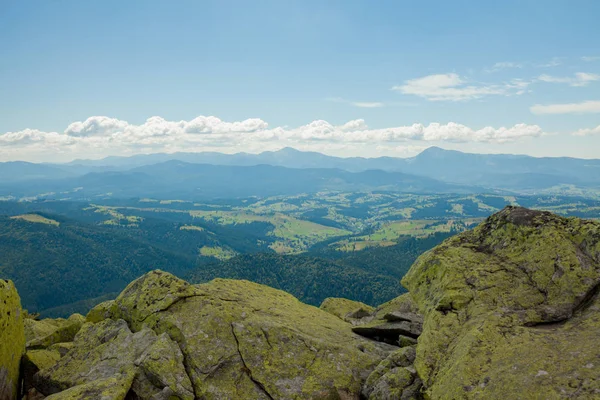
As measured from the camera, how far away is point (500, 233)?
22.3 m

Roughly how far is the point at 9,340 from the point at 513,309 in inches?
1002

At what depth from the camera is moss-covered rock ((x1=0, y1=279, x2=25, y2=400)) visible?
17.9m

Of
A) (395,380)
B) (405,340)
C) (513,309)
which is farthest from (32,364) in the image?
(513,309)

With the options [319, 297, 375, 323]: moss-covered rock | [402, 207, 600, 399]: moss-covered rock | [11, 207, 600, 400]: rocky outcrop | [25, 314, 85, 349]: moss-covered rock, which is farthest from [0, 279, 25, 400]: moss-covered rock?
[319, 297, 375, 323]: moss-covered rock

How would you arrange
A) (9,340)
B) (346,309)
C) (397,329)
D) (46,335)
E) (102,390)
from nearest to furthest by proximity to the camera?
1. (102,390)
2. (9,340)
3. (397,329)
4. (46,335)
5. (346,309)

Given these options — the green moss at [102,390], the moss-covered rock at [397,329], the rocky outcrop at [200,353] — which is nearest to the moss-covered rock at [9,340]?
the rocky outcrop at [200,353]

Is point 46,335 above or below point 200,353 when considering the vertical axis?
below

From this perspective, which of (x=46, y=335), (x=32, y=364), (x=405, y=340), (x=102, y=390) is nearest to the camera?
(x=102, y=390)

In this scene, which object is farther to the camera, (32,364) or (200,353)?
(32,364)

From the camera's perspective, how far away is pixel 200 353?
19.2 m

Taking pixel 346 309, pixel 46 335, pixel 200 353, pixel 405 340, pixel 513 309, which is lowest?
Result: pixel 346 309

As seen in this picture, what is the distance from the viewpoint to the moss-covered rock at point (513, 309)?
1263 centimetres

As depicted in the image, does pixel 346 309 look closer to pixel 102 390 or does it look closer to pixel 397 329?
pixel 397 329

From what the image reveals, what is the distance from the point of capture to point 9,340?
736 inches
